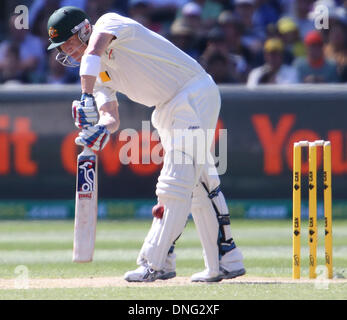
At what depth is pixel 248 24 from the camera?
13797 millimetres

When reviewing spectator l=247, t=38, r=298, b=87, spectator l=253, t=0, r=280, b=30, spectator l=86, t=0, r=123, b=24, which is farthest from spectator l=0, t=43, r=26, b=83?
spectator l=253, t=0, r=280, b=30

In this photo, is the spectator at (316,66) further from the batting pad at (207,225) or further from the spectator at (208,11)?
the batting pad at (207,225)

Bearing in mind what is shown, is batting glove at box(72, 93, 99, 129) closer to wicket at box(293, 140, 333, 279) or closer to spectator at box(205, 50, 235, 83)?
wicket at box(293, 140, 333, 279)

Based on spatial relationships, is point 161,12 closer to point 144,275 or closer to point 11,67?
point 11,67

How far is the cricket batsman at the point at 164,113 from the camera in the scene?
6031 mm

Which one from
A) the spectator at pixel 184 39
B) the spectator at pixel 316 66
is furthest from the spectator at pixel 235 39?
the spectator at pixel 316 66

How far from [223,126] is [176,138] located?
5.19 m

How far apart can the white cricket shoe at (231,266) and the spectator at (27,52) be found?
266 inches

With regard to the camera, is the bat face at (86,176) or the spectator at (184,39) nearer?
the bat face at (86,176)

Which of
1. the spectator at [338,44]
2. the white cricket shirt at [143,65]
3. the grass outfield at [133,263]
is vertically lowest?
the grass outfield at [133,263]

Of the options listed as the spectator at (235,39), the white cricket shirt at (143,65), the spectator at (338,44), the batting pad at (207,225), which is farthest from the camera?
the spectator at (235,39)

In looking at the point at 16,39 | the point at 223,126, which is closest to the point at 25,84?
the point at 16,39

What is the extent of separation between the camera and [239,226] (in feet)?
35.3

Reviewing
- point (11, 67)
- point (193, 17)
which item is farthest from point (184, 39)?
point (11, 67)
